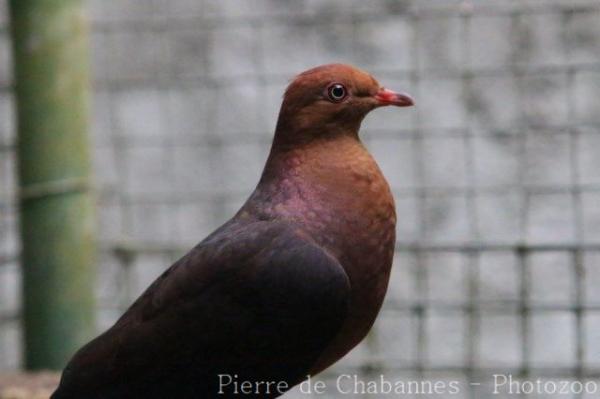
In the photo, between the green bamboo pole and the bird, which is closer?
the bird

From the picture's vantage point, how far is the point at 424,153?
3.63 meters

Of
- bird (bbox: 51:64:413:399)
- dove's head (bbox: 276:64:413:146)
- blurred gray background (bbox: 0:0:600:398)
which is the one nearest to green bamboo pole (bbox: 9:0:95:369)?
blurred gray background (bbox: 0:0:600:398)

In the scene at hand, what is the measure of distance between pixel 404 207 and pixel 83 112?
1.09 meters

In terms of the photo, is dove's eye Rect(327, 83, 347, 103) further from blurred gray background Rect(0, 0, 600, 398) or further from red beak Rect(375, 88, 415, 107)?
blurred gray background Rect(0, 0, 600, 398)

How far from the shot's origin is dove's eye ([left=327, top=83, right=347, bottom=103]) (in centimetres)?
208

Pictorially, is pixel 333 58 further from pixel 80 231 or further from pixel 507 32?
pixel 80 231

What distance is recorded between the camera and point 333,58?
3.70 metres

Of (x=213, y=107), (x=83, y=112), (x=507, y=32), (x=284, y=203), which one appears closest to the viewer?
(x=284, y=203)

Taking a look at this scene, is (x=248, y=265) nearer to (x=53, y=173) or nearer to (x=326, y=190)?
(x=326, y=190)

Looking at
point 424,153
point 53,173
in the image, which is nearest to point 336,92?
point 53,173

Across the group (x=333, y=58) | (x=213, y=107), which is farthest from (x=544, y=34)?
(x=213, y=107)

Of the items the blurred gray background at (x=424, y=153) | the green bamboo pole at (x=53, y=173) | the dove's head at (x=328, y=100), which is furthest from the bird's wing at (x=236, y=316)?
the blurred gray background at (x=424, y=153)

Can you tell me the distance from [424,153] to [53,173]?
3.50 ft

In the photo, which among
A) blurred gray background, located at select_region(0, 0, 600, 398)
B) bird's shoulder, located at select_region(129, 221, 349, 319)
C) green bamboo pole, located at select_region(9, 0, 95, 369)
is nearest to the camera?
bird's shoulder, located at select_region(129, 221, 349, 319)
